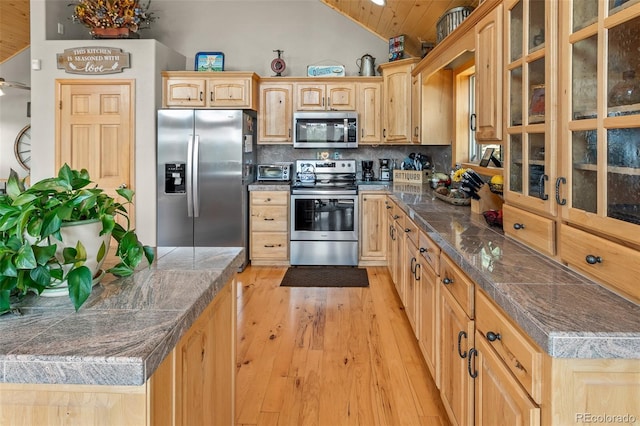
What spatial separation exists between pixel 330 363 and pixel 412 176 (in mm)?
2874

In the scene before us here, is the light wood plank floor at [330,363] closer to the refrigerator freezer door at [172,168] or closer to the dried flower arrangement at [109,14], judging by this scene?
the refrigerator freezer door at [172,168]

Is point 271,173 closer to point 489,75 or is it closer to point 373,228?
point 373,228

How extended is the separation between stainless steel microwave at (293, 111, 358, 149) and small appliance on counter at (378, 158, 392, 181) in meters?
0.54

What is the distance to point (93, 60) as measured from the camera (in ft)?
16.2

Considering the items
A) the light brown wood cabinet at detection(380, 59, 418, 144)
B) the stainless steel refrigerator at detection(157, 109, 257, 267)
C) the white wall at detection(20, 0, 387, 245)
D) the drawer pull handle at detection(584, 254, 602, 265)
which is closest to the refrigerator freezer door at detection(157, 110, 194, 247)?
the stainless steel refrigerator at detection(157, 109, 257, 267)

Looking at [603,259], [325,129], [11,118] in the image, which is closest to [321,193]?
[325,129]

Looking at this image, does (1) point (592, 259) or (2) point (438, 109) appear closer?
(1) point (592, 259)

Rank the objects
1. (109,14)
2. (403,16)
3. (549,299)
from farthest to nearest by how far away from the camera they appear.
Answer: (109,14), (403,16), (549,299)

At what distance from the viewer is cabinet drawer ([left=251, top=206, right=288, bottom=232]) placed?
519 cm

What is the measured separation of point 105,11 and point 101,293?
4.74 m

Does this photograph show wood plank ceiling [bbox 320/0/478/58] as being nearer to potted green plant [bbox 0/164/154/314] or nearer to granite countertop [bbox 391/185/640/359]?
granite countertop [bbox 391/185/640/359]

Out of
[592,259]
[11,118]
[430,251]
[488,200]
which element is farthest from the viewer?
[11,118]

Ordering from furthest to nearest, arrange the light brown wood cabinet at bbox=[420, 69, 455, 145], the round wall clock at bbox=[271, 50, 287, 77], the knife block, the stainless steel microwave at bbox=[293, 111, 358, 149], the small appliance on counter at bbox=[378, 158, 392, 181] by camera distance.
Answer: the small appliance on counter at bbox=[378, 158, 392, 181]
the round wall clock at bbox=[271, 50, 287, 77]
the stainless steel microwave at bbox=[293, 111, 358, 149]
the light brown wood cabinet at bbox=[420, 69, 455, 145]
the knife block

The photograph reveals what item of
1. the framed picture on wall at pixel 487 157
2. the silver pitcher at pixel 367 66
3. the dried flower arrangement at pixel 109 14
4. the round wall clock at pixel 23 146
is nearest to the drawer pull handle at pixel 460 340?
the framed picture on wall at pixel 487 157
